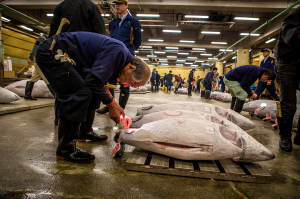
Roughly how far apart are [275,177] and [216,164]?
0.58 m

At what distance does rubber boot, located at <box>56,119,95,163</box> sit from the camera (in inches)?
69.2

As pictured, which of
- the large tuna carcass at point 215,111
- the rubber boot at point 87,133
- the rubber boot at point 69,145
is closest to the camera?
the rubber boot at point 69,145

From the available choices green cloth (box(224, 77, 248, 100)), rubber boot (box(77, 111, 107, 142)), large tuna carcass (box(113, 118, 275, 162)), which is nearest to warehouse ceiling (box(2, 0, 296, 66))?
rubber boot (box(77, 111, 107, 142))

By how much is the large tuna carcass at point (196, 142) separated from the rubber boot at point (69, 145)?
0.48 metres

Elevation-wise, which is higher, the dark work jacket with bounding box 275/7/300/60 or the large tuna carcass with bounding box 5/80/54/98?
the dark work jacket with bounding box 275/7/300/60

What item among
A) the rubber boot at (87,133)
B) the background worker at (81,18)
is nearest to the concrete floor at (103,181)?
the rubber boot at (87,133)

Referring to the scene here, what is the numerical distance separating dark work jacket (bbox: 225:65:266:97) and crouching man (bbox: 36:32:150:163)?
3399 mm

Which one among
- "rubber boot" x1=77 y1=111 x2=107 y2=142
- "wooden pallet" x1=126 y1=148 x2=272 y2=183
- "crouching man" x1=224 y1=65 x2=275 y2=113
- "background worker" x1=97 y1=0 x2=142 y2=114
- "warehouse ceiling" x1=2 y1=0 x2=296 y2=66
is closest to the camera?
"wooden pallet" x1=126 y1=148 x2=272 y2=183

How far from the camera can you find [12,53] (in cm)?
1566

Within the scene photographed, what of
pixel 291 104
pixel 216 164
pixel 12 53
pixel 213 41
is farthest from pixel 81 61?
pixel 213 41

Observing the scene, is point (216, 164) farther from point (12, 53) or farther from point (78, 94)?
point (12, 53)

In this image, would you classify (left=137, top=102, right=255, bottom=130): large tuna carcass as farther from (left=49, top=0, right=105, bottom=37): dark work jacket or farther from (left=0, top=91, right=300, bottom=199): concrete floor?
(left=49, top=0, right=105, bottom=37): dark work jacket

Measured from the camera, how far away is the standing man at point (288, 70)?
2256mm

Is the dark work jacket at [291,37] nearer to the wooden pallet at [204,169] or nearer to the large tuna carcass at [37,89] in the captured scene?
the wooden pallet at [204,169]
